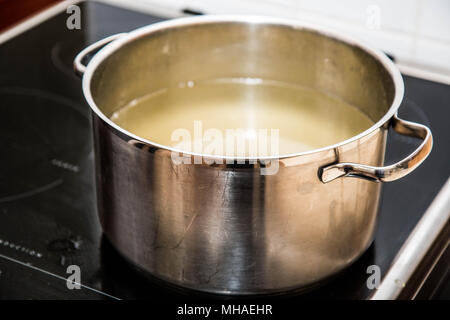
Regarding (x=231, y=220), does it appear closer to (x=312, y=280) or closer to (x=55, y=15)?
(x=312, y=280)

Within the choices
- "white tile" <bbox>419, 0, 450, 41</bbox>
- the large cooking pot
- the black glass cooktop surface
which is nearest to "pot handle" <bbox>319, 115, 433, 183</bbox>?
the large cooking pot

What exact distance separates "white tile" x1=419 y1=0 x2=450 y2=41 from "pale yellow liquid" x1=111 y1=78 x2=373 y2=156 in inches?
7.8

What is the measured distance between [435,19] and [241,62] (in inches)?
10.4

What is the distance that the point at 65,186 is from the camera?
0.72 metres

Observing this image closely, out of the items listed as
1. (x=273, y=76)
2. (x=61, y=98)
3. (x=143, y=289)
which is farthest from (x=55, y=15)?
(x=143, y=289)

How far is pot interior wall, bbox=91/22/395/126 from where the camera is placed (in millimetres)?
693

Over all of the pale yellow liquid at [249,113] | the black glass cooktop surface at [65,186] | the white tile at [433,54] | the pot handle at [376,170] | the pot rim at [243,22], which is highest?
the pot rim at [243,22]

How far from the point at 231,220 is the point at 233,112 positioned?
Result: 253 mm

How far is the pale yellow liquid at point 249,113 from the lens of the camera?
0.73 meters

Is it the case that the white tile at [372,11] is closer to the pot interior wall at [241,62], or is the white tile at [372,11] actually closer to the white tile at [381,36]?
the white tile at [381,36]

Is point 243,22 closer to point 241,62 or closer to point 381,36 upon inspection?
point 241,62

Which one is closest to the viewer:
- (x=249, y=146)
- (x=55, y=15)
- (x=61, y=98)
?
(x=249, y=146)

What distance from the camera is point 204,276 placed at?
0.56m

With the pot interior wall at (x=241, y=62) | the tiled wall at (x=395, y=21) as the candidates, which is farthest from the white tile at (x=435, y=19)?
the pot interior wall at (x=241, y=62)
